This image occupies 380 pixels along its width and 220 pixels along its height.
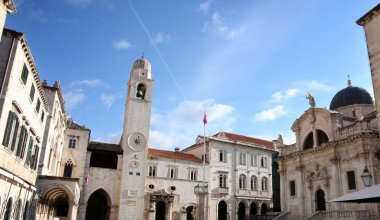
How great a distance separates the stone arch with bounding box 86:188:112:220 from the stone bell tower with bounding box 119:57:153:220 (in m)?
2.03

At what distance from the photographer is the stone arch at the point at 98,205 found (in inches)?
1398

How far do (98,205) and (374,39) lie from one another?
30.8 meters

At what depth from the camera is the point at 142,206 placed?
117 ft

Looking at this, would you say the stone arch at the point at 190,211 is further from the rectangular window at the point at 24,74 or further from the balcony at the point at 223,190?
the rectangular window at the point at 24,74

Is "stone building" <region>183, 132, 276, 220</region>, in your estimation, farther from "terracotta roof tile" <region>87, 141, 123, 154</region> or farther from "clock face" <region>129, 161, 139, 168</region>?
"terracotta roof tile" <region>87, 141, 123, 154</region>

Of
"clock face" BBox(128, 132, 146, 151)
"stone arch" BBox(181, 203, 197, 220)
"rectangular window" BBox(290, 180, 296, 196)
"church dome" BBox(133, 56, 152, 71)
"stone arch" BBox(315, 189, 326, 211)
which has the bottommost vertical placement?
"stone arch" BBox(181, 203, 197, 220)

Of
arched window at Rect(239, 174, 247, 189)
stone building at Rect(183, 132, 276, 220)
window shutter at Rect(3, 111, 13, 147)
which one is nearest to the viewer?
Answer: window shutter at Rect(3, 111, 13, 147)

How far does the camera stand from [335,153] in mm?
26406

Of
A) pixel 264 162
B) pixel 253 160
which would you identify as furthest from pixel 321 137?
pixel 264 162

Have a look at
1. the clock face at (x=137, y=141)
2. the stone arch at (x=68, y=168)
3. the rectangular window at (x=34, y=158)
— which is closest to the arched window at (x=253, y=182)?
the clock face at (x=137, y=141)

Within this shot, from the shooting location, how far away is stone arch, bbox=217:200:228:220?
4234cm

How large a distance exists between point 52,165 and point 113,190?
909 centimetres

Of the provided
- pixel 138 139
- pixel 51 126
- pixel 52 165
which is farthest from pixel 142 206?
pixel 51 126

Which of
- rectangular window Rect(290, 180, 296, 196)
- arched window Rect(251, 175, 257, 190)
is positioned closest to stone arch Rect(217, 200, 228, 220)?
arched window Rect(251, 175, 257, 190)
